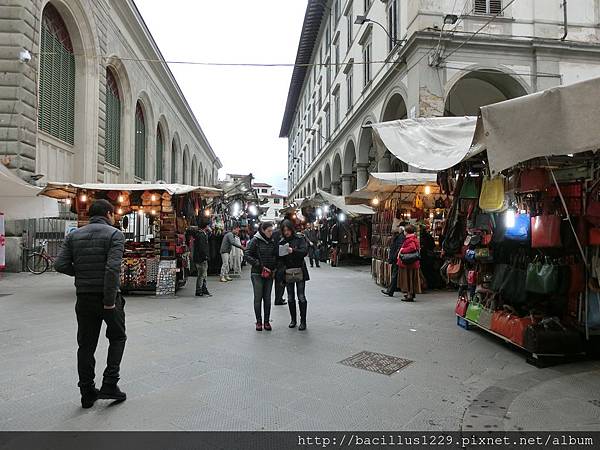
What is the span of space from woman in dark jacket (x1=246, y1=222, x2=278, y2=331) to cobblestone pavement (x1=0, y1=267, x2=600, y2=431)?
340 millimetres

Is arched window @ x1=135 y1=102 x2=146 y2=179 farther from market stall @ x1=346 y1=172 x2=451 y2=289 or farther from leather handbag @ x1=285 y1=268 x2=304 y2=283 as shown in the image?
leather handbag @ x1=285 y1=268 x2=304 y2=283

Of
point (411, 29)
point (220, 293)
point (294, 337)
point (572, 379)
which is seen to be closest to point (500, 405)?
point (572, 379)

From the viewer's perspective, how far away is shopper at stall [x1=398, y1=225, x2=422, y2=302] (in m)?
9.19

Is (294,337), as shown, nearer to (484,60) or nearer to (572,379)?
(572,379)

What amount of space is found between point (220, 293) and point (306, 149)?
36.2 metres

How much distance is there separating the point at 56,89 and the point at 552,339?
17690 mm

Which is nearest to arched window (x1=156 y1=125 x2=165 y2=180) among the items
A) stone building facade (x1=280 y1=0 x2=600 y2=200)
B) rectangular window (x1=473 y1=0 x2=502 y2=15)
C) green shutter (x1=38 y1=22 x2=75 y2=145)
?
green shutter (x1=38 y1=22 x2=75 y2=145)

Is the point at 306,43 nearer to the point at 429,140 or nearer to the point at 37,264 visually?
the point at 37,264

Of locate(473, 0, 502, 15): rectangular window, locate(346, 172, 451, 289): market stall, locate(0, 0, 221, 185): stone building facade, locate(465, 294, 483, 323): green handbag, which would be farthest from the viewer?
locate(473, 0, 502, 15): rectangular window

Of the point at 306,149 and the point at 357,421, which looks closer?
the point at 357,421

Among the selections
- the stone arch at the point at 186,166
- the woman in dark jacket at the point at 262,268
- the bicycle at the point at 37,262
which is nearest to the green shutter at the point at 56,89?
the bicycle at the point at 37,262

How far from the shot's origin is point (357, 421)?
11.2ft

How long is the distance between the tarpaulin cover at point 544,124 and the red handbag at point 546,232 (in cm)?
135

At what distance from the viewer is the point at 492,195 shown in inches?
231
